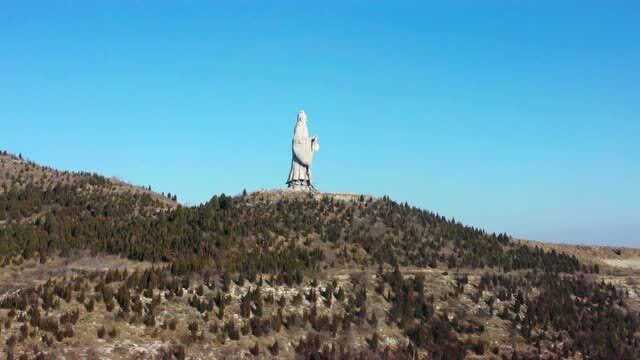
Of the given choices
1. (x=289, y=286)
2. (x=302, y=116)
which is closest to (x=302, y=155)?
(x=302, y=116)

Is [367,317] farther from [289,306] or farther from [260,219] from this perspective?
[260,219]

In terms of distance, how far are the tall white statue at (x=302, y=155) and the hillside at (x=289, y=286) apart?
1327mm

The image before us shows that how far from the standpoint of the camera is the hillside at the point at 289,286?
25.7m

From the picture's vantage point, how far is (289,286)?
1244 inches

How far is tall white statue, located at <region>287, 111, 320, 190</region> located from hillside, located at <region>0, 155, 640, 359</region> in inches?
52.2

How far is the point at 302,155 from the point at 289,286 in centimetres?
2175

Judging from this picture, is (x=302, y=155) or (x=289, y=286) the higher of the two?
(x=302, y=155)

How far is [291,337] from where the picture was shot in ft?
88.7

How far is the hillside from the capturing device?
2573cm

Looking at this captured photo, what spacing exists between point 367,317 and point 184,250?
49.4 feet

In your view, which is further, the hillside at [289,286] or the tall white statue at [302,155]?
the tall white statue at [302,155]

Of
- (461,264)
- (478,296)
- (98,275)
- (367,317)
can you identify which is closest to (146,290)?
(98,275)

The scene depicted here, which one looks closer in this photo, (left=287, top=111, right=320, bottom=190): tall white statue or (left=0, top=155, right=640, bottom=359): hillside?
(left=0, top=155, right=640, bottom=359): hillside

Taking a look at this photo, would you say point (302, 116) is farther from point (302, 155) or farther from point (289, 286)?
point (289, 286)
